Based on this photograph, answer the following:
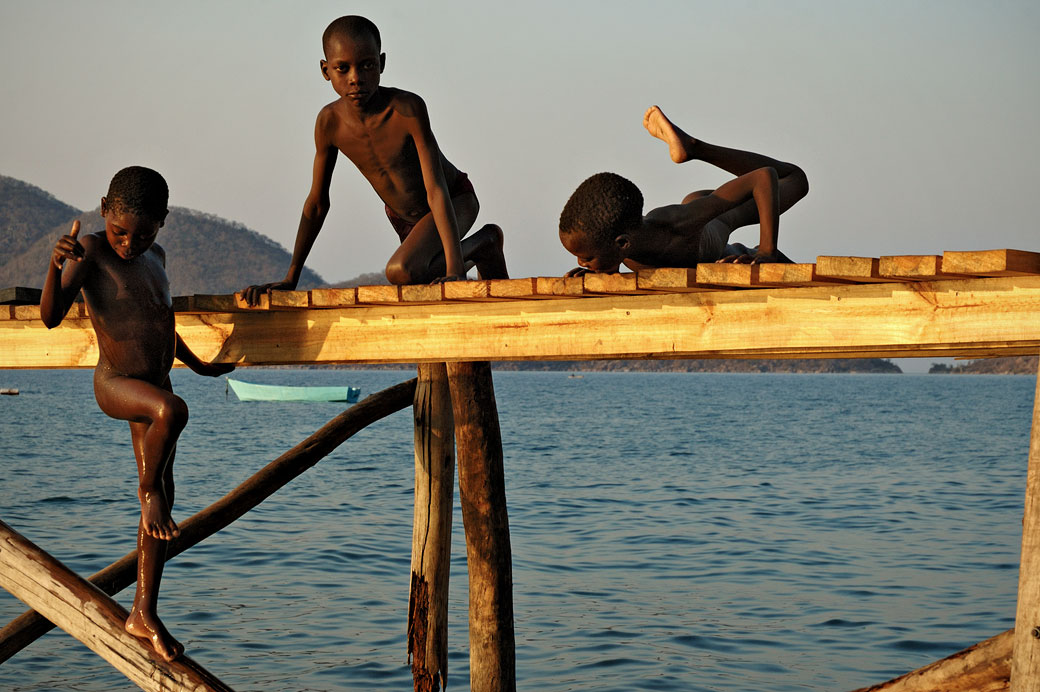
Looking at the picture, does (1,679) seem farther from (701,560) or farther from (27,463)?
(27,463)

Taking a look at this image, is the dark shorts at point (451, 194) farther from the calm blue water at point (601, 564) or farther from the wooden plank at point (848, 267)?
the calm blue water at point (601, 564)

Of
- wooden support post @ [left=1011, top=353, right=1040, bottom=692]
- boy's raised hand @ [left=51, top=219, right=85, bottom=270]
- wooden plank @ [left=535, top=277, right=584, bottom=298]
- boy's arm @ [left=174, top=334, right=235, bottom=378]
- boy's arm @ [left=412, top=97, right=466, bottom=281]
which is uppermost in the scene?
boy's arm @ [left=412, top=97, right=466, bottom=281]

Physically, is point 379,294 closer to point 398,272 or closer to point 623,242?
point 398,272

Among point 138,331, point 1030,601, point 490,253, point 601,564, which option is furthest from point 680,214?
point 601,564

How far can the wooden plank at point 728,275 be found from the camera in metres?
3.90

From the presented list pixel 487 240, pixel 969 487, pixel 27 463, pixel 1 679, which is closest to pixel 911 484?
pixel 969 487

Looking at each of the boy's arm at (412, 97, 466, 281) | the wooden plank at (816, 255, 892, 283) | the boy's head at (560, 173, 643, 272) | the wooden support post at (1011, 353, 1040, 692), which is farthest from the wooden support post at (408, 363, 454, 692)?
the wooden support post at (1011, 353, 1040, 692)

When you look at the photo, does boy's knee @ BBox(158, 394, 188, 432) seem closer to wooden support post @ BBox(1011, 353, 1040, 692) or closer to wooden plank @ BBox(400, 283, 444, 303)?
wooden plank @ BBox(400, 283, 444, 303)

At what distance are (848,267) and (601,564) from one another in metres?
13.5

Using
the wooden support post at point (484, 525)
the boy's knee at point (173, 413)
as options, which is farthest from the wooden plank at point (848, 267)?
the wooden support post at point (484, 525)

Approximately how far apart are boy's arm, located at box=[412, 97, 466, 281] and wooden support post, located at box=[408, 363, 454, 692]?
1.77 meters

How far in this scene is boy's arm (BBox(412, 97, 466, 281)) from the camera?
17.7 feet

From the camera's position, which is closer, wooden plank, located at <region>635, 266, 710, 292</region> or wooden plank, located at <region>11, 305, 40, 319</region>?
wooden plank, located at <region>635, 266, 710, 292</region>

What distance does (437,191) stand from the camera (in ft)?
18.1
